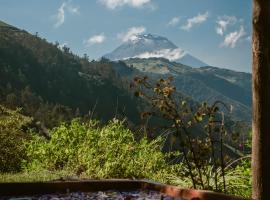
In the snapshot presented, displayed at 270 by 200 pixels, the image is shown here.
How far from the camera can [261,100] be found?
4.09 meters

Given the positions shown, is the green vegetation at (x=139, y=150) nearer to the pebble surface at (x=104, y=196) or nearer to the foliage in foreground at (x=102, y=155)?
the foliage in foreground at (x=102, y=155)

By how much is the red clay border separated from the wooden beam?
71cm

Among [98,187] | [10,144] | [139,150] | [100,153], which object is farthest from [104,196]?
[10,144]

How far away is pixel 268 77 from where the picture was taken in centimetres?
410

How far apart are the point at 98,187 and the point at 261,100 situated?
1844 millimetres

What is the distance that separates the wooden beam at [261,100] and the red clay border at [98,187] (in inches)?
28.1

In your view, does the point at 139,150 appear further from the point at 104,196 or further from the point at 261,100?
the point at 261,100

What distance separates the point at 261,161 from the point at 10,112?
1164 centimetres

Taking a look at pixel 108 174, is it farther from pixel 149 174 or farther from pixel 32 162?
pixel 32 162

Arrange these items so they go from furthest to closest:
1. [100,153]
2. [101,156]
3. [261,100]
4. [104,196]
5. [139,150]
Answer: [139,150] → [100,153] → [101,156] → [104,196] → [261,100]

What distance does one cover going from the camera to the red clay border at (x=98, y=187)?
3.85m

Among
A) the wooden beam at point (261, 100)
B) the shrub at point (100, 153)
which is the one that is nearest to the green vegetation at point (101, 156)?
Result: the shrub at point (100, 153)

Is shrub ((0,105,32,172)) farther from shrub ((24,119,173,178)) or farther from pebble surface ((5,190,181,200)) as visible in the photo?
pebble surface ((5,190,181,200))

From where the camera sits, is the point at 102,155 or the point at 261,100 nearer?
the point at 261,100
